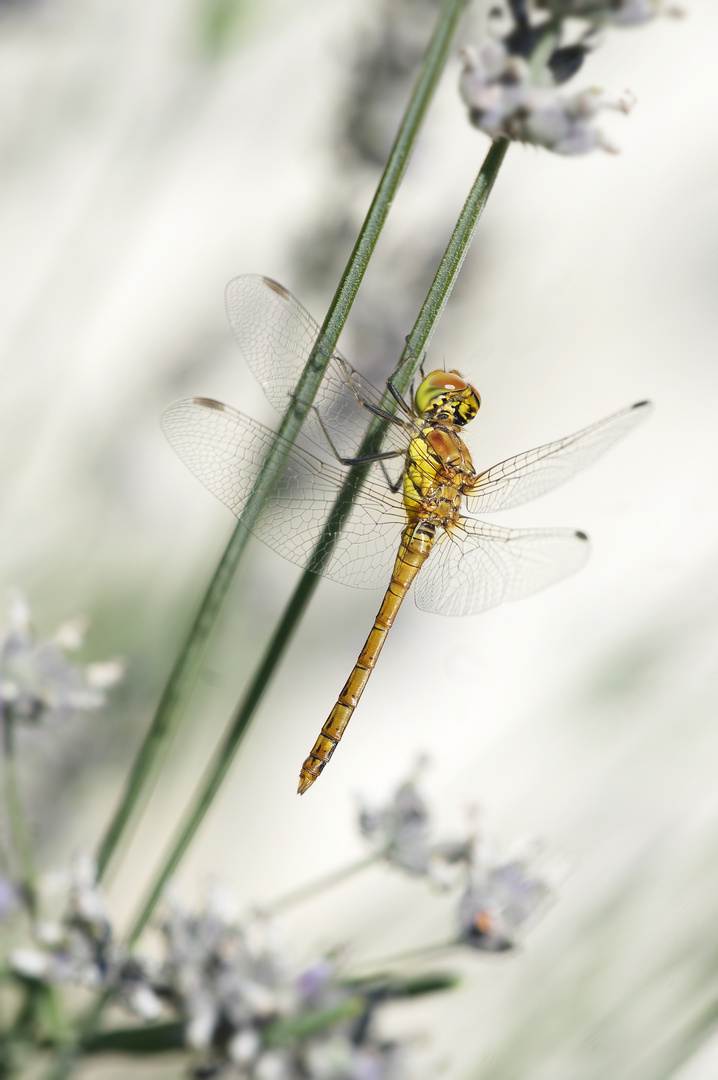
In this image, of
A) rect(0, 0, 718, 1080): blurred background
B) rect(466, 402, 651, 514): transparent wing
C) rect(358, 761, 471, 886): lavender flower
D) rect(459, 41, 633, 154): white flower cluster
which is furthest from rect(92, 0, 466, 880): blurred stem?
rect(0, 0, 718, 1080): blurred background

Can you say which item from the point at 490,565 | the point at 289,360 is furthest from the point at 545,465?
the point at 289,360

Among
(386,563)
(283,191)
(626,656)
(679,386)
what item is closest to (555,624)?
(626,656)

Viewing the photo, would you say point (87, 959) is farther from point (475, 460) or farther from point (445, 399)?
point (475, 460)

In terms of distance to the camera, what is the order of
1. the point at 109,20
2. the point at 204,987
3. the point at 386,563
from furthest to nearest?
the point at 109,20 < the point at 386,563 < the point at 204,987

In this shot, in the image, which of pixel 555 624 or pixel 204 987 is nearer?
pixel 204 987

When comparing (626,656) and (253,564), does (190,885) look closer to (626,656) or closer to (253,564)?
(253,564)

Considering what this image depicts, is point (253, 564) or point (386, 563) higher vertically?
point (386, 563)

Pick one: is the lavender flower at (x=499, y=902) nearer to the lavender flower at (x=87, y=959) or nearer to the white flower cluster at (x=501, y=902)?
the white flower cluster at (x=501, y=902)
